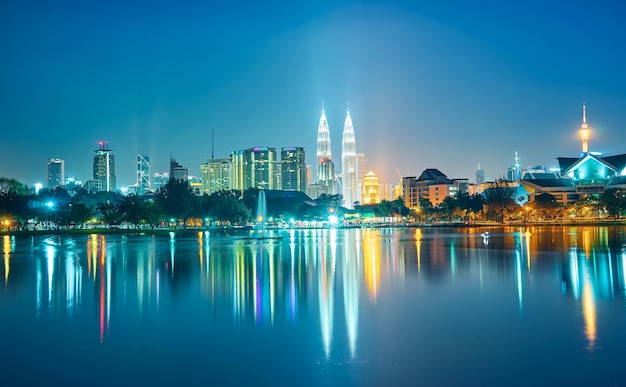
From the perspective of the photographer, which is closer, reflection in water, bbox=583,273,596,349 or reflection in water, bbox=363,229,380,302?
reflection in water, bbox=583,273,596,349

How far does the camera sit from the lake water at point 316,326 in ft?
40.7

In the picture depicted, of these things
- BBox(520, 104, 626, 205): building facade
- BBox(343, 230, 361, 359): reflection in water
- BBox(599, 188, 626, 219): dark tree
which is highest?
BBox(520, 104, 626, 205): building facade

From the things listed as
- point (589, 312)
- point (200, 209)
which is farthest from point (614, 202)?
point (589, 312)

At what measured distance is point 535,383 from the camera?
37.8 ft

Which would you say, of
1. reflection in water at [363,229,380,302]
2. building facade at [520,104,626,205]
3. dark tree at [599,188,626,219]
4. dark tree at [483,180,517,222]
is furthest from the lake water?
building facade at [520,104,626,205]

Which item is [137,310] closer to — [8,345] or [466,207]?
[8,345]

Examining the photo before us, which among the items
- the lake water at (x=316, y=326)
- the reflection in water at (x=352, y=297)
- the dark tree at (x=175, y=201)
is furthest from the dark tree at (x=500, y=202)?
the lake water at (x=316, y=326)

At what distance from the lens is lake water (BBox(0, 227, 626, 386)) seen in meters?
12.4

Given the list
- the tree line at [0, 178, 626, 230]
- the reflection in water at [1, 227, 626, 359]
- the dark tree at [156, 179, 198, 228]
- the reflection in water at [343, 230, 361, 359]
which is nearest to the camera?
the reflection in water at [343, 230, 361, 359]

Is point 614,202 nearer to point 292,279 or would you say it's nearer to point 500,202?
point 500,202

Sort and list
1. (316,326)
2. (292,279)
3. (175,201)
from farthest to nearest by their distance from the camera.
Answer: (175,201), (292,279), (316,326)

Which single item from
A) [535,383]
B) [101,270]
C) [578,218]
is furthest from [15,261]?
[578,218]

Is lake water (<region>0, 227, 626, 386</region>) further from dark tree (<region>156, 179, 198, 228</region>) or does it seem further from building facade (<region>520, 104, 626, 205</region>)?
building facade (<region>520, 104, 626, 205</region>)

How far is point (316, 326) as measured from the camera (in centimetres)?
1688
